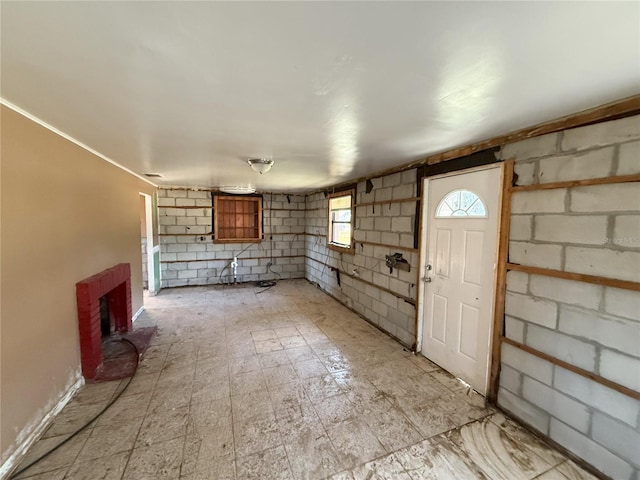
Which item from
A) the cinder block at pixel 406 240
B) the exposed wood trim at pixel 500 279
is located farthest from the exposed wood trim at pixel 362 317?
the cinder block at pixel 406 240

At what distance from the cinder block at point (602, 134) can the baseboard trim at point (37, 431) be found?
4.05 meters

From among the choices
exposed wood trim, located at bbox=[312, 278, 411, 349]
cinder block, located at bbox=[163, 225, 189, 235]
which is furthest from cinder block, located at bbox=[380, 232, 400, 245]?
cinder block, located at bbox=[163, 225, 189, 235]

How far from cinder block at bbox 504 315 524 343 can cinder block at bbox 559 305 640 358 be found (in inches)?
10.8

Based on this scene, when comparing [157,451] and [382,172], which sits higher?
[382,172]

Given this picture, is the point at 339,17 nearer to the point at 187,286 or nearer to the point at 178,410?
the point at 178,410

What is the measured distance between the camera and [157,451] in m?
1.81

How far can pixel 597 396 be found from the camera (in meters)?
1.67

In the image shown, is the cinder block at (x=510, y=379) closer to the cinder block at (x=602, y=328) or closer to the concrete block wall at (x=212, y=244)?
the cinder block at (x=602, y=328)

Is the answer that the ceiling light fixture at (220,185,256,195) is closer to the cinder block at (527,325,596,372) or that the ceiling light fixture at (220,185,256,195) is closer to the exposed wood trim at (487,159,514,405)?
the exposed wood trim at (487,159,514,405)

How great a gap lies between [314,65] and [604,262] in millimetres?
2002

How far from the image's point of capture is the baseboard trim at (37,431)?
1634 mm

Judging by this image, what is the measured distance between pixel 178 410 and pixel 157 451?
400 millimetres

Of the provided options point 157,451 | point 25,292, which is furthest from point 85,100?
point 157,451

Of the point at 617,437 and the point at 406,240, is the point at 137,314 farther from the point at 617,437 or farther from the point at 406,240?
the point at 617,437
